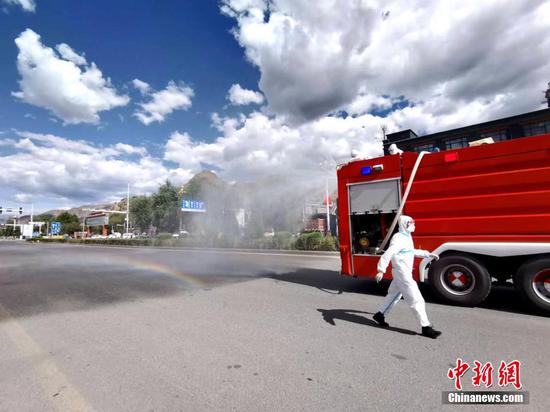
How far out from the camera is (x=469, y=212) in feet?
17.3

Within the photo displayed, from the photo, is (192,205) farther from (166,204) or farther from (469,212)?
(469,212)

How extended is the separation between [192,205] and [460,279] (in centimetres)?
3664

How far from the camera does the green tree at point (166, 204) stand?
140 feet

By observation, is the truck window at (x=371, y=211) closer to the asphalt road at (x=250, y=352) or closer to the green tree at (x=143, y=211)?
the asphalt road at (x=250, y=352)

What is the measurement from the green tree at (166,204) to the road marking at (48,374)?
3901 cm

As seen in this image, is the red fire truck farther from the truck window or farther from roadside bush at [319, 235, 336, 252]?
roadside bush at [319, 235, 336, 252]

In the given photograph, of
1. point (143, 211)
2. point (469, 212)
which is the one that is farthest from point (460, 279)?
point (143, 211)

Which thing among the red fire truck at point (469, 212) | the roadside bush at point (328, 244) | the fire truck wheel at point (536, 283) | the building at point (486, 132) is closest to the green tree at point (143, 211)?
the roadside bush at point (328, 244)

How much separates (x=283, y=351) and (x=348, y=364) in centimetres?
77

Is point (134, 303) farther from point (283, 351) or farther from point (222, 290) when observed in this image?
point (283, 351)

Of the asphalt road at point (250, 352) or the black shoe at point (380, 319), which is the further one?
the black shoe at point (380, 319)

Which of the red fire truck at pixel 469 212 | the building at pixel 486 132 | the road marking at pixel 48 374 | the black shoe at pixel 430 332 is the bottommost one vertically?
the road marking at pixel 48 374

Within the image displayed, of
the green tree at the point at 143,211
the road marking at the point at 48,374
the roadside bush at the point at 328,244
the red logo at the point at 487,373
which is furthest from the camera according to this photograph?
the green tree at the point at 143,211

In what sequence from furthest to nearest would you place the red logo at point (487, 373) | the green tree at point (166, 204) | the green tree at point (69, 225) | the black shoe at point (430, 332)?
the green tree at point (69, 225)
the green tree at point (166, 204)
the black shoe at point (430, 332)
the red logo at point (487, 373)
